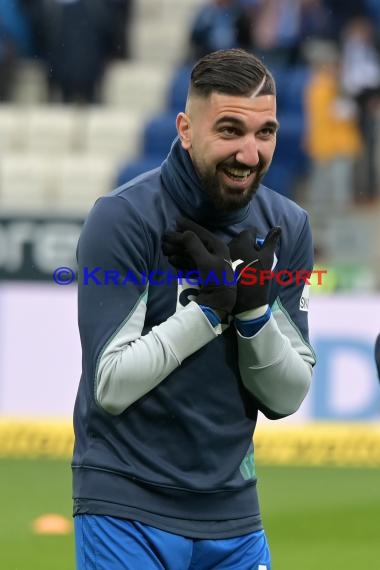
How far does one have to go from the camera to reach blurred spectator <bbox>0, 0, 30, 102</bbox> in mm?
17422

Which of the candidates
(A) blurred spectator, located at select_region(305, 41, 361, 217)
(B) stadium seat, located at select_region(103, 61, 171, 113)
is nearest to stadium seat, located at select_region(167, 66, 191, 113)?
(B) stadium seat, located at select_region(103, 61, 171, 113)

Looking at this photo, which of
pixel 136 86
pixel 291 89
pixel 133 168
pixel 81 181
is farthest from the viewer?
pixel 136 86

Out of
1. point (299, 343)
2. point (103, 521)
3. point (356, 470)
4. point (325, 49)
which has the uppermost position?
point (325, 49)

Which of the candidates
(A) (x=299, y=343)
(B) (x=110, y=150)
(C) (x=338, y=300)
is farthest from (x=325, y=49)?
(A) (x=299, y=343)

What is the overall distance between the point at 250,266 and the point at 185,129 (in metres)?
0.40

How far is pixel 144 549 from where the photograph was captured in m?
3.73

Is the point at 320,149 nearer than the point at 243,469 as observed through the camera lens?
No

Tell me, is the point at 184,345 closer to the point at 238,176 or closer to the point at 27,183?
the point at 238,176

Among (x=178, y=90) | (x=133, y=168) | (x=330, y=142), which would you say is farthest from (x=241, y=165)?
(x=178, y=90)

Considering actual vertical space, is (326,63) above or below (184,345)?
above

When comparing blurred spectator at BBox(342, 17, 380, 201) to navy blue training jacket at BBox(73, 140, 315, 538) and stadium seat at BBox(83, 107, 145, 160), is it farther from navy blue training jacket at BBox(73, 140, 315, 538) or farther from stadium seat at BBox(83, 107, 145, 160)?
navy blue training jacket at BBox(73, 140, 315, 538)

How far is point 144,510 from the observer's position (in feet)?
12.3

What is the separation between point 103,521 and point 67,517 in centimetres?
543

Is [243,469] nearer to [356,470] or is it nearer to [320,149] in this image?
[356,470]
